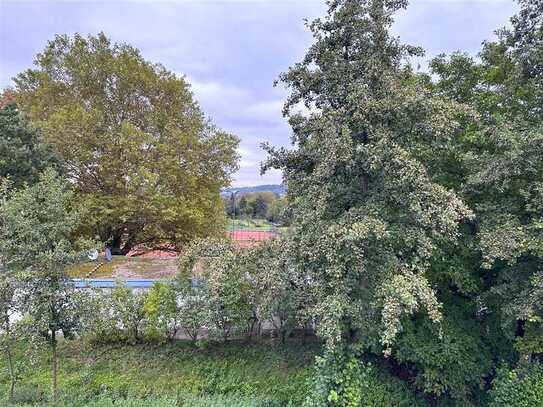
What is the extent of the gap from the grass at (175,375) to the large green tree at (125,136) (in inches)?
231

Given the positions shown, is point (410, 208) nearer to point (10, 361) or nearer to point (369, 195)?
point (369, 195)

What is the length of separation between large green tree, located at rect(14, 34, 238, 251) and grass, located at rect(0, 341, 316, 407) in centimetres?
587

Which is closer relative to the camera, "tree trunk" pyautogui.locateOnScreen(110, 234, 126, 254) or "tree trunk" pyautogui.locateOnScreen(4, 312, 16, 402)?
"tree trunk" pyautogui.locateOnScreen(4, 312, 16, 402)

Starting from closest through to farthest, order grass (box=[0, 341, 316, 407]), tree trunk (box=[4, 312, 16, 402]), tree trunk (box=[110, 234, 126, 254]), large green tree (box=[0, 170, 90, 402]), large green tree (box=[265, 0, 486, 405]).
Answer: large green tree (box=[265, 0, 486, 405]) → large green tree (box=[0, 170, 90, 402]) → tree trunk (box=[4, 312, 16, 402]) → grass (box=[0, 341, 316, 407]) → tree trunk (box=[110, 234, 126, 254])

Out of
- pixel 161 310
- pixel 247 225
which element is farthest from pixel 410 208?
pixel 247 225

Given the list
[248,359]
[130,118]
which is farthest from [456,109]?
[130,118]

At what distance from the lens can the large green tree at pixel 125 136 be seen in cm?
1257

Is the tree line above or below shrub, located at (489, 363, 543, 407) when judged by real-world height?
above

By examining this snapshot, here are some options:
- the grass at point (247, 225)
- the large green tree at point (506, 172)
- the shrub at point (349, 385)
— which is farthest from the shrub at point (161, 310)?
the grass at point (247, 225)

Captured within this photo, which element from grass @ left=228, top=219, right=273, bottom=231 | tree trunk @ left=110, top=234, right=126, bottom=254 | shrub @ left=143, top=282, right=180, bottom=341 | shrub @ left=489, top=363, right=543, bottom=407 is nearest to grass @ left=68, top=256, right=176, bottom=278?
shrub @ left=143, top=282, right=180, bottom=341

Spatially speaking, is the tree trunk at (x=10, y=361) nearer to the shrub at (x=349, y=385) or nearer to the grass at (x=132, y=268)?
the grass at (x=132, y=268)

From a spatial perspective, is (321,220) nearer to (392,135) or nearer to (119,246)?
(392,135)

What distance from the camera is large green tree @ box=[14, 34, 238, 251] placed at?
12.6m

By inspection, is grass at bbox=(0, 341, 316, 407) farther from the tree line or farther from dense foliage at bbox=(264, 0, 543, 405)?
dense foliage at bbox=(264, 0, 543, 405)
